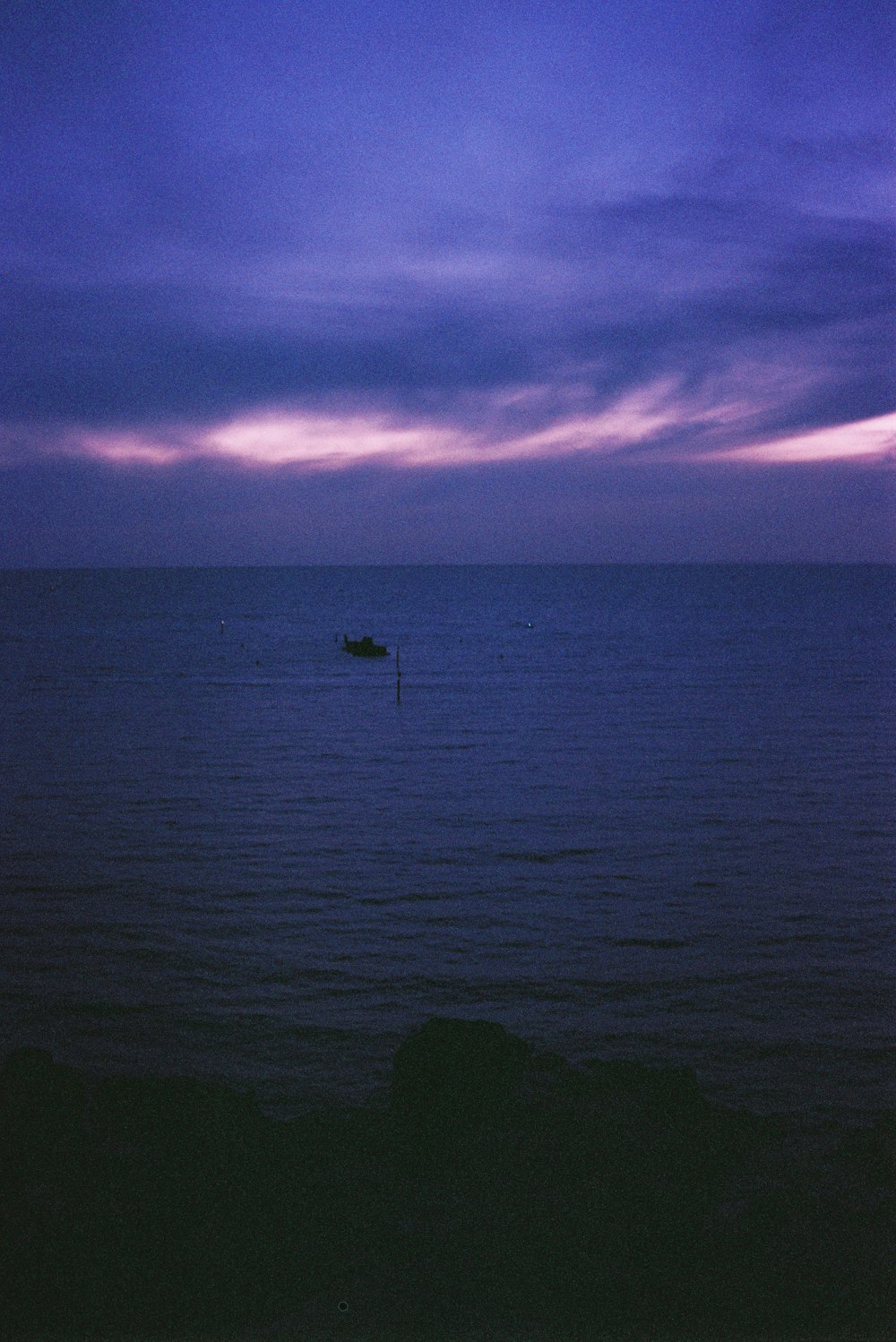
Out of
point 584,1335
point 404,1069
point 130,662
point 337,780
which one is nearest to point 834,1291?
point 584,1335

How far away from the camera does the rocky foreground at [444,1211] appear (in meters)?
10.2

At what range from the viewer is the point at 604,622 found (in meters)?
148

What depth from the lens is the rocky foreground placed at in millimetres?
10188

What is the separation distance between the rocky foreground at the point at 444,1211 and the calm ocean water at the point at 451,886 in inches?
63.7

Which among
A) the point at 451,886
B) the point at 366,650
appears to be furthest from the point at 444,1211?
the point at 366,650

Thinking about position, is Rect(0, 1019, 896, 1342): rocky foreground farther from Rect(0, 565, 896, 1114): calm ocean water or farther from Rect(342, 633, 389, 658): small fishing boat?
Rect(342, 633, 389, 658): small fishing boat

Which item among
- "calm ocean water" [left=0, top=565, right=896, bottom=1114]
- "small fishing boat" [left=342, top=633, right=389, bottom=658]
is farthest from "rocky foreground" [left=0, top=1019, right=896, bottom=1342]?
"small fishing boat" [left=342, top=633, right=389, bottom=658]

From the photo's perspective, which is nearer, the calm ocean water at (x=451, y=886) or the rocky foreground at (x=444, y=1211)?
the rocky foreground at (x=444, y=1211)

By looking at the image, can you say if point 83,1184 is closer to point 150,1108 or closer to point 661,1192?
point 150,1108

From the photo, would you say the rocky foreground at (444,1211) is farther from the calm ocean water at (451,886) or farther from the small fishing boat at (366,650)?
the small fishing boat at (366,650)

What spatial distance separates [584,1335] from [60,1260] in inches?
221

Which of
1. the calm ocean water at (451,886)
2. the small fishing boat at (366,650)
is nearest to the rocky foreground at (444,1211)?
the calm ocean water at (451,886)

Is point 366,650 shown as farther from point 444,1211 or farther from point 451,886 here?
point 444,1211

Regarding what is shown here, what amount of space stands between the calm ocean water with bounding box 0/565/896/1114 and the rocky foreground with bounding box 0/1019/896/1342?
1.62 metres
